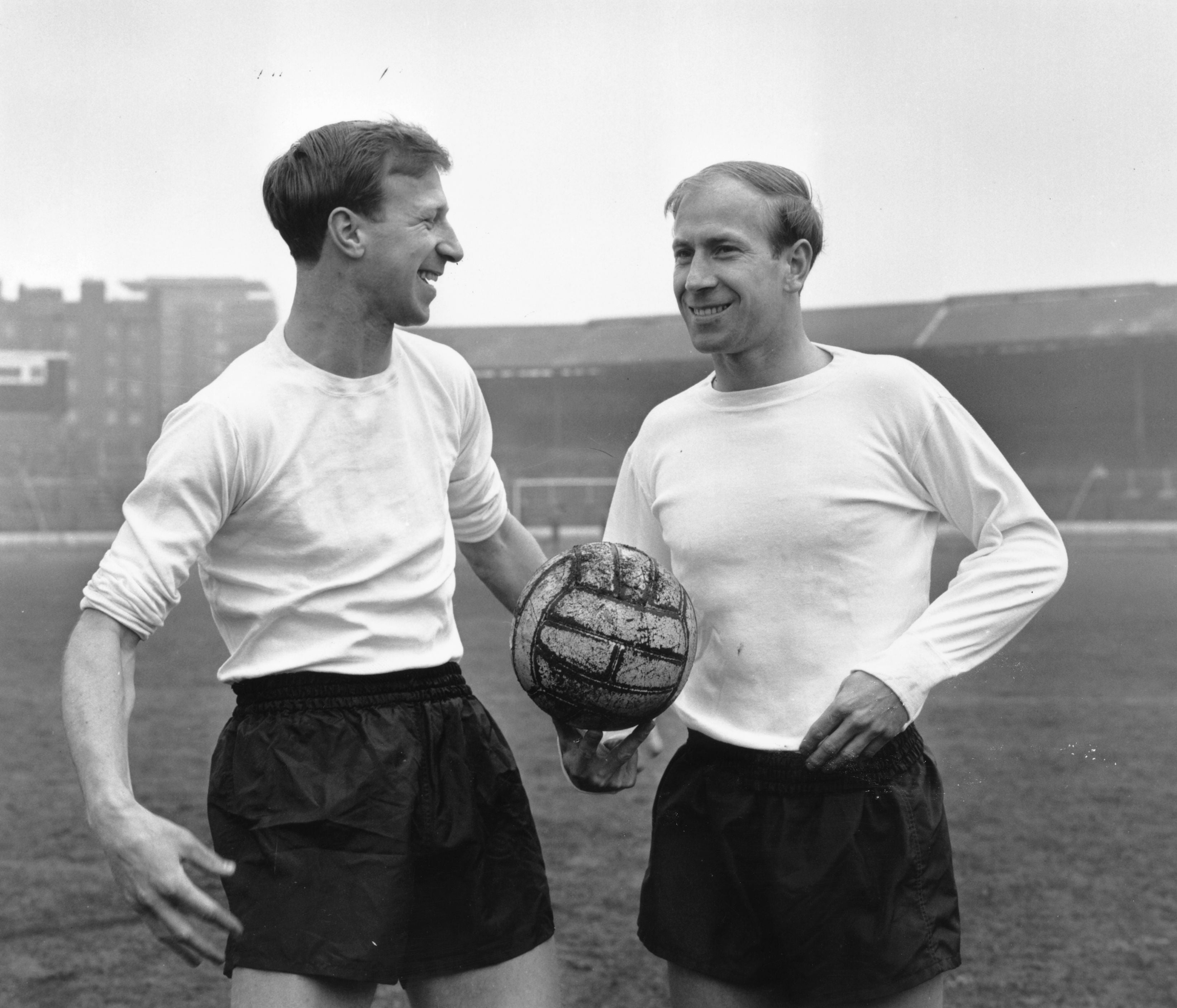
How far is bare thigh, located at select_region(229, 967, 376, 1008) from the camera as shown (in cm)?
210

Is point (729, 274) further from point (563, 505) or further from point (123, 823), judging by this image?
point (563, 505)

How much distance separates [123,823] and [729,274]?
1.28 metres

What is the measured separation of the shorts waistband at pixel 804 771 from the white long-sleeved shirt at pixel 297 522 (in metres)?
0.54

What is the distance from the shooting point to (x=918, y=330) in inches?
1377

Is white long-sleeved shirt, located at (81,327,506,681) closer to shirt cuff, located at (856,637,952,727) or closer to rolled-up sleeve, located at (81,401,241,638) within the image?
rolled-up sleeve, located at (81,401,241,638)

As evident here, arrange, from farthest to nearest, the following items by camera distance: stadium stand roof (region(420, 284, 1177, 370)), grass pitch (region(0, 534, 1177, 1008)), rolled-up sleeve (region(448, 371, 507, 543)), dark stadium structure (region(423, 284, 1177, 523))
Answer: stadium stand roof (region(420, 284, 1177, 370)) < dark stadium structure (region(423, 284, 1177, 523)) < grass pitch (region(0, 534, 1177, 1008)) < rolled-up sleeve (region(448, 371, 507, 543))

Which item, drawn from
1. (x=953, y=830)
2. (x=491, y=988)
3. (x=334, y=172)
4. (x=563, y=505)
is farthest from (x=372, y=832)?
(x=563, y=505)

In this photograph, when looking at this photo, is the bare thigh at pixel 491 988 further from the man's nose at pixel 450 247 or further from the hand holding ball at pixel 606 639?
the man's nose at pixel 450 247

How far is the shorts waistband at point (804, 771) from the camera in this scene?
225cm

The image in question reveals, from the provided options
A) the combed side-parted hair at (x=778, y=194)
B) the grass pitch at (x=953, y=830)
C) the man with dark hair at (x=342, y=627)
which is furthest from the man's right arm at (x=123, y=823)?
the grass pitch at (x=953, y=830)

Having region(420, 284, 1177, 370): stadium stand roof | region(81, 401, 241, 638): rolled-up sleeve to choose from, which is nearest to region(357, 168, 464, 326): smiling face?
region(81, 401, 241, 638): rolled-up sleeve

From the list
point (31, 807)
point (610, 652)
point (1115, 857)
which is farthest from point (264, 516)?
point (31, 807)

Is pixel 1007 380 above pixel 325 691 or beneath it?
beneath

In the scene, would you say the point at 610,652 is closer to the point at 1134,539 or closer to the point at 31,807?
the point at 31,807
